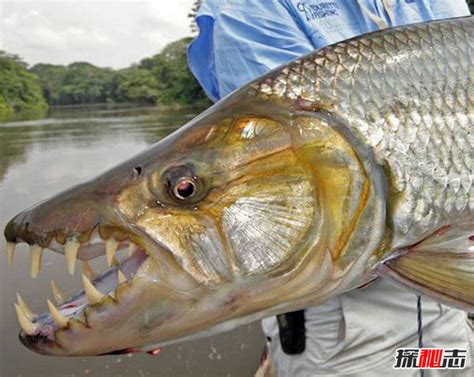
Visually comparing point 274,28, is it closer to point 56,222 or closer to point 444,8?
point 444,8

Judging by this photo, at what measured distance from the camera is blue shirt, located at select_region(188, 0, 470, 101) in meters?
2.25

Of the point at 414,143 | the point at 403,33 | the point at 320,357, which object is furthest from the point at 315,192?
the point at 320,357

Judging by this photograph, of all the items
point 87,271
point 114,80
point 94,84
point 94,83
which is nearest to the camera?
point 87,271

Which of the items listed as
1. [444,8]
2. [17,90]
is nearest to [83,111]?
[17,90]

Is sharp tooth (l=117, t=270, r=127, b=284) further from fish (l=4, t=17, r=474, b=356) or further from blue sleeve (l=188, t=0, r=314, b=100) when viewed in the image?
blue sleeve (l=188, t=0, r=314, b=100)

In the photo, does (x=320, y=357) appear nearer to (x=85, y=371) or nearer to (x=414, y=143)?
(x=414, y=143)

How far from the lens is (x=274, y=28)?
226 centimetres

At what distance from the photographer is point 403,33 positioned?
1772 millimetres

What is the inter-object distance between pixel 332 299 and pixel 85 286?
116 centimetres

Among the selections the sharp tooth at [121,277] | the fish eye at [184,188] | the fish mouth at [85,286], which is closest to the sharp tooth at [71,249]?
the fish mouth at [85,286]

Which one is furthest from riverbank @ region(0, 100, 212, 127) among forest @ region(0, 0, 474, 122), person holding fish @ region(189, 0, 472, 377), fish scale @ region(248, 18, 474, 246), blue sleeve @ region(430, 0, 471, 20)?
fish scale @ region(248, 18, 474, 246)

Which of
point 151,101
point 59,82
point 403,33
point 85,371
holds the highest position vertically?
point 59,82

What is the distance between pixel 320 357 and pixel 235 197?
1.17m

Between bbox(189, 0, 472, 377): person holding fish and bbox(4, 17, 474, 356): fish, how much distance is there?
60 centimetres
